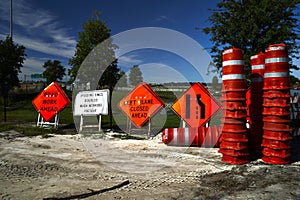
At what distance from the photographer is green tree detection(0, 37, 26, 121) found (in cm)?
2364

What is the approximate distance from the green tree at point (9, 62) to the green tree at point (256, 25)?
2025cm

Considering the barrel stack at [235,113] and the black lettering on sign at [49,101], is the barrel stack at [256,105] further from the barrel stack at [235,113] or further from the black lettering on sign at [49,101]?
the black lettering on sign at [49,101]

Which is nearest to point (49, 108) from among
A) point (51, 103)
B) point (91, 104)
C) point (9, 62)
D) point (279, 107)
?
point (51, 103)

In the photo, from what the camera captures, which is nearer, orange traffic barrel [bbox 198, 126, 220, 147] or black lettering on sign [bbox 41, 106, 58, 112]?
orange traffic barrel [bbox 198, 126, 220, 147]

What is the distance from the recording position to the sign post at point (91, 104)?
991cm

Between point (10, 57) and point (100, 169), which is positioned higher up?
point (10, 57)

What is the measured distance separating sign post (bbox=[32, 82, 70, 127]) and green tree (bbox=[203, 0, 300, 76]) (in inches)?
358

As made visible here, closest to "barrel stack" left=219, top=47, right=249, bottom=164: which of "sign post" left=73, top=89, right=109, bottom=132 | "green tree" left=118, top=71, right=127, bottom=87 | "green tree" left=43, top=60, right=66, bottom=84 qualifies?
"sign post" left=73, top=89, right=109, bottom=132

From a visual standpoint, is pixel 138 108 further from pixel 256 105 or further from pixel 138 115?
pixel 256 105

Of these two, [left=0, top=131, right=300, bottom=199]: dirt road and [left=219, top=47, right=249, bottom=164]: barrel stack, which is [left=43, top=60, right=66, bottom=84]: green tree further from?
[left=219, top=47, right=249, bottom=164]: barrel stack

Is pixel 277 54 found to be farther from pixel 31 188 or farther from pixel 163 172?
pixel 31 188

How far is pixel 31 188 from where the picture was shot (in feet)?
11.9

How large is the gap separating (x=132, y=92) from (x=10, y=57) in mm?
20131

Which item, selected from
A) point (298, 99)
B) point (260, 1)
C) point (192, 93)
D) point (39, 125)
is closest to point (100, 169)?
point (192, 93)
